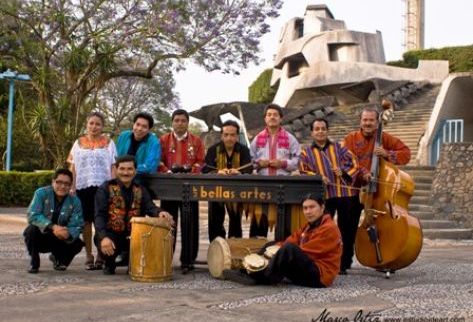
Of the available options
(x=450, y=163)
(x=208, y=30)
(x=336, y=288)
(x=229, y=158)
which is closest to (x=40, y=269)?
(x=229, y=158)

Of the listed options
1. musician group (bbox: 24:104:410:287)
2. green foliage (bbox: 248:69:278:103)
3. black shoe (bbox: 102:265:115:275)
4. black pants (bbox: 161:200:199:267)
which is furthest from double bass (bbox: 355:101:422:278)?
green foliage (bbox: 248:69:278:103)

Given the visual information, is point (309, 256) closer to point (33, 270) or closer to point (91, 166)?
point (91, 166)

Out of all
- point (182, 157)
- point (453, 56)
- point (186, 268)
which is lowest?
point (186, 268)

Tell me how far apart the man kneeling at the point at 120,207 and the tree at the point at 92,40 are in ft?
34.3

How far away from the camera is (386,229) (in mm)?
5902

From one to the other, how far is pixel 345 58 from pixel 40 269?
26.9m

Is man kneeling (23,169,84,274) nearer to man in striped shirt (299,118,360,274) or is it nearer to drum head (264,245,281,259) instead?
drum head (264,245,281,259)

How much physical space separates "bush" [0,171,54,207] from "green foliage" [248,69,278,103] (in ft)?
72.6

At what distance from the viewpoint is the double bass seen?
19.0 feet

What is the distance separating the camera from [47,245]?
6.10 meters

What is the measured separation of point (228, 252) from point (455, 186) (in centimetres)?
714

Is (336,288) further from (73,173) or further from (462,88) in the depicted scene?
(462,88)

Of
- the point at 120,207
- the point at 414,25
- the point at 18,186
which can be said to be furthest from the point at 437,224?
the point at 414,25

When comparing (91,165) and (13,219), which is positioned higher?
(91,165)
